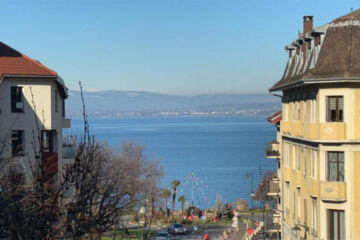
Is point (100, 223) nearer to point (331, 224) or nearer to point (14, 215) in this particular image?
point (14, 215)

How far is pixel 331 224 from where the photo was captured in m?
27.2

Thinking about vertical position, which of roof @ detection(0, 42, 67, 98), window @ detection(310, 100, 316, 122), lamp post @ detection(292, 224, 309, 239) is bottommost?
lamp post @ detection(292, 224, 309, 239)

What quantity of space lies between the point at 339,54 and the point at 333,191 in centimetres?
559

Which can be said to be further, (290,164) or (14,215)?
(290,164)

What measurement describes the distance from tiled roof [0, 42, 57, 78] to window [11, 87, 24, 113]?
88 cm

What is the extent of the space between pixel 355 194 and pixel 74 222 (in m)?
18.7

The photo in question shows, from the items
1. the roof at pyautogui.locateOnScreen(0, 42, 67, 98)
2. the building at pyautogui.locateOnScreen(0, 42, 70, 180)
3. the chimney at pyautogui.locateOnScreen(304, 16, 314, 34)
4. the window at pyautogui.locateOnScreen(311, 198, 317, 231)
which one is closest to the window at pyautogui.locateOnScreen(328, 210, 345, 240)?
the window at pyautogui.locateOnScreen(311, 198, 317, 231)

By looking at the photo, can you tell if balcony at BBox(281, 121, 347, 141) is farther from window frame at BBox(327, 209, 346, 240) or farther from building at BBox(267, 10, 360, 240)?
window frame at BBox(327, 209, 346, 240)

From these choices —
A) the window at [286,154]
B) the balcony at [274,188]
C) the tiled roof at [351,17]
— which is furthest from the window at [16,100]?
the balcony at [274,188]

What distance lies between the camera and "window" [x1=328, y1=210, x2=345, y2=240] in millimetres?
26875

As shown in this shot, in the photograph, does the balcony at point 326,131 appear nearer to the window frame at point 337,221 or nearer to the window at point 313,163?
the window at point 313,163

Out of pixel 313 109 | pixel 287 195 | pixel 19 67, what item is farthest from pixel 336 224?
pixel 19 67

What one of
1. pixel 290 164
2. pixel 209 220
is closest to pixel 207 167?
pixel 209 220

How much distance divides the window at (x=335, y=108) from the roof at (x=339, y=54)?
114cm
